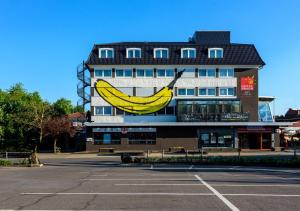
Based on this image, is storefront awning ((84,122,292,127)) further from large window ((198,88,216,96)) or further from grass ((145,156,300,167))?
grass ((145,156,300,167))

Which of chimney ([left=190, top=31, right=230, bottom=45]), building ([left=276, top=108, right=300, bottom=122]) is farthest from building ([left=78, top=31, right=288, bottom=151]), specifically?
building ([left=276, top=108, right=300, bottom=122])

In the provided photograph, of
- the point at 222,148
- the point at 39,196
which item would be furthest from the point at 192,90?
the point at 39,196

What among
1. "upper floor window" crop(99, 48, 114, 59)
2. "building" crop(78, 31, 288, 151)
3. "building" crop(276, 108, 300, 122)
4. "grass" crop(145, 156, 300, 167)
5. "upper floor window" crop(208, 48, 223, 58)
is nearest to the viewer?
"grass" crop(145, 156, 300, 167)

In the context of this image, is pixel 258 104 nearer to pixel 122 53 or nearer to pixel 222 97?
pixel 222 97

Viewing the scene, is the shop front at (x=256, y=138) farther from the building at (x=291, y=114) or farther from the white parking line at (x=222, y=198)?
the building at (x=291, y=114)

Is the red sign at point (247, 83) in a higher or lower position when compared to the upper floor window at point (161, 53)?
lower

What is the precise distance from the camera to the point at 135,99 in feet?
203

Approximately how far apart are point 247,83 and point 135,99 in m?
13.5

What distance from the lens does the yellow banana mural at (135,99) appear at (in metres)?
61.6

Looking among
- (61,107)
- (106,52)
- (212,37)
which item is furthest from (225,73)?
(61,107)

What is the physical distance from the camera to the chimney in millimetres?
65350

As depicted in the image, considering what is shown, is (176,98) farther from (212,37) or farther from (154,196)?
(154,196)

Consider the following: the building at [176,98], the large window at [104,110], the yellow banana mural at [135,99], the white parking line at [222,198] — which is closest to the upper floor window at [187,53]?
the building at [176,98]

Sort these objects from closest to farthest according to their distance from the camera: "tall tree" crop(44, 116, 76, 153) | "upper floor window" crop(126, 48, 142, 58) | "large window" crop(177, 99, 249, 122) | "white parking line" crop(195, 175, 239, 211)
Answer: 1. "white parking line" crop(195, 175, 239, 211)
2. "tall tree" crop(44, 116, 76, 153)
3. "large window" crop(177, 99, 249, 122)
4. "upper floor window" crop(126, 48, 142, 58)
